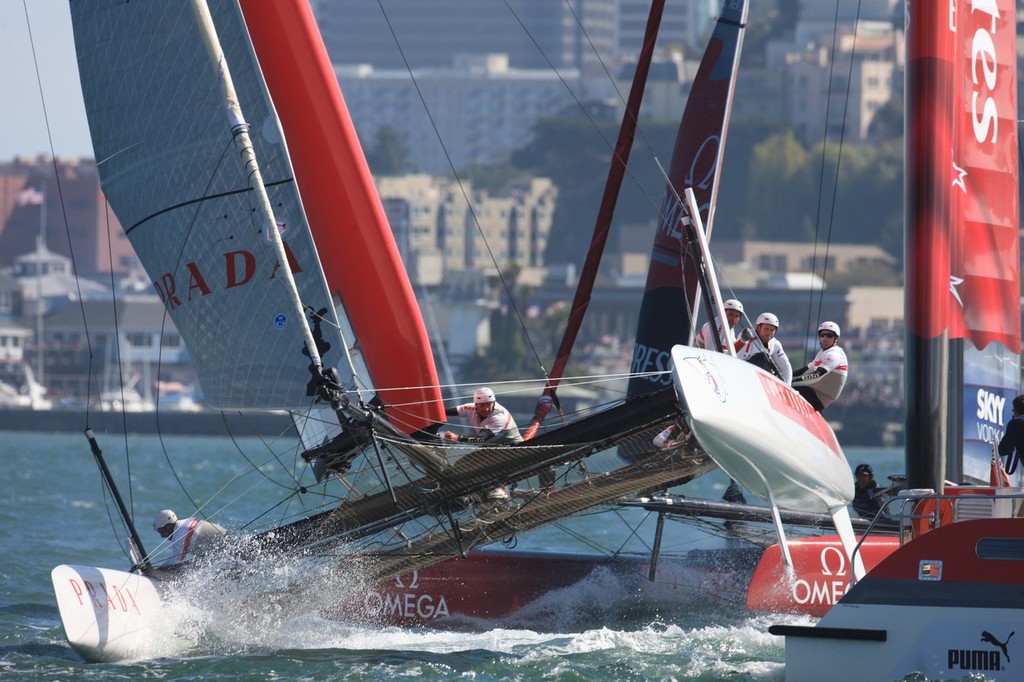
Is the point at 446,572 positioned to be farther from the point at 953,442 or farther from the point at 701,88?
the point at 701,88

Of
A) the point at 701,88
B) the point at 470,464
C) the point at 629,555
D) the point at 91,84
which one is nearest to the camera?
the point at 470,464

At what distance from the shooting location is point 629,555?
996cm

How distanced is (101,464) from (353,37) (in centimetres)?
13306

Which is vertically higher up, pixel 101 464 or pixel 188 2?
pixel 188 2

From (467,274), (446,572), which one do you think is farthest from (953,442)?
(467,274)

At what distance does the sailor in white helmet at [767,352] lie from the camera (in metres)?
7.81

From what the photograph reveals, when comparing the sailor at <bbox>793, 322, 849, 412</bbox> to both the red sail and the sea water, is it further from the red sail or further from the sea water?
the sea water

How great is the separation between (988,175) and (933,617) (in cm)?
328

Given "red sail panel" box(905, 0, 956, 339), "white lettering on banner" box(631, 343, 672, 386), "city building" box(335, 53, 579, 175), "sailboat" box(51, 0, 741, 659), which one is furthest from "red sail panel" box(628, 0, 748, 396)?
"city building" box(335, 53, 579, 175)

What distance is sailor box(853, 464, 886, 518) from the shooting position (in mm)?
9781

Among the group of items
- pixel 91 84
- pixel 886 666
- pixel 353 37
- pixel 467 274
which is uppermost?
pixel 353 37

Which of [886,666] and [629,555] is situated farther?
[629,555]

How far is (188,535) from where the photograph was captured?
28.6 feet

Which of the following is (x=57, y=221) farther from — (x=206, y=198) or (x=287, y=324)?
(x=287, y=324)
